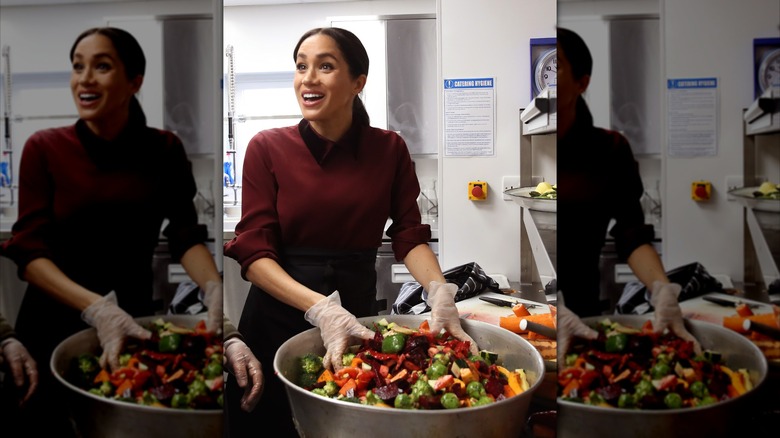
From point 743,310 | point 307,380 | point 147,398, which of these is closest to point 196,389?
point 147,398

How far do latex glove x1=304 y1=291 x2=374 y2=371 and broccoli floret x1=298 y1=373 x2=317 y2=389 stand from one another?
53 mm

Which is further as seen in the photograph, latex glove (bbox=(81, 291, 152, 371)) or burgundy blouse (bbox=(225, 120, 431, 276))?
burgundy blouse (bbox=(225, 120, 431, 276))

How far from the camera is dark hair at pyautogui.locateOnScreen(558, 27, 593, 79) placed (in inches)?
47.4

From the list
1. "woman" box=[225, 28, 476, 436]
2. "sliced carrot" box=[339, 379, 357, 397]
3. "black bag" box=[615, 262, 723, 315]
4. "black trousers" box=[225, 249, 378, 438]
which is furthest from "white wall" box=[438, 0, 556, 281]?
"black bag" box=[615, 262, 723, 315]

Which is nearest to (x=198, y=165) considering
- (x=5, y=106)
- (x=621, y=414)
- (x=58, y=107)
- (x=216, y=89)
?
(x=216, y=89)

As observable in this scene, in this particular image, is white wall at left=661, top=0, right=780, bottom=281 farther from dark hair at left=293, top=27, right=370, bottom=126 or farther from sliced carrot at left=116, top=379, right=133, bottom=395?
sliced carrot at left=116, top=379, right=133, bottom=395

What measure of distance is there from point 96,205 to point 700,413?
1.37 metres

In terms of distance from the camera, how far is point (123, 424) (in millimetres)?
1283

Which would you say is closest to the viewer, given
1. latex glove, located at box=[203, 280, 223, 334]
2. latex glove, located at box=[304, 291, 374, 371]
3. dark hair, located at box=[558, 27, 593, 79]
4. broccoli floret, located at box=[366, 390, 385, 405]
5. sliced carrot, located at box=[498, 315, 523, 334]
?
dark hair, located at box=[558, 27, 593, 79]

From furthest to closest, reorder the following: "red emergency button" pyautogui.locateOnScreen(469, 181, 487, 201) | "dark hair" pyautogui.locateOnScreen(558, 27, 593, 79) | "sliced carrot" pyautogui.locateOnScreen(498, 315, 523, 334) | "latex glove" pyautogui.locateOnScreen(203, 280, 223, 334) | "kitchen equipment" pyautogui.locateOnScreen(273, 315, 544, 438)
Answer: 1. "red emergency button" pyautogui.locateOnScreen(469, 181, 487, 201)
2. "sliced carrot" pyautogui.locateOnScreen(498, 315, 523, 334)
3. "kitchen equipment" pyautogui.locateOnScreen(273, 315, 544, 438)
4. "latex glove" pyautogui.locateOnScreen(203, 280, 223, 334)
5. "dark hair" pyautogui.locateOnScreen(558, 27, 593, 79)

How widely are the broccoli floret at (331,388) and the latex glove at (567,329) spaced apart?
0.75 m

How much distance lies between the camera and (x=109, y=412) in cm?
128

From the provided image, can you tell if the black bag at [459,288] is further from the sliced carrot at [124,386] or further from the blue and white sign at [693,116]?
the blue and white sign at [693,116]

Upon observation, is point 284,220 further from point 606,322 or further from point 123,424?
point 606,322
